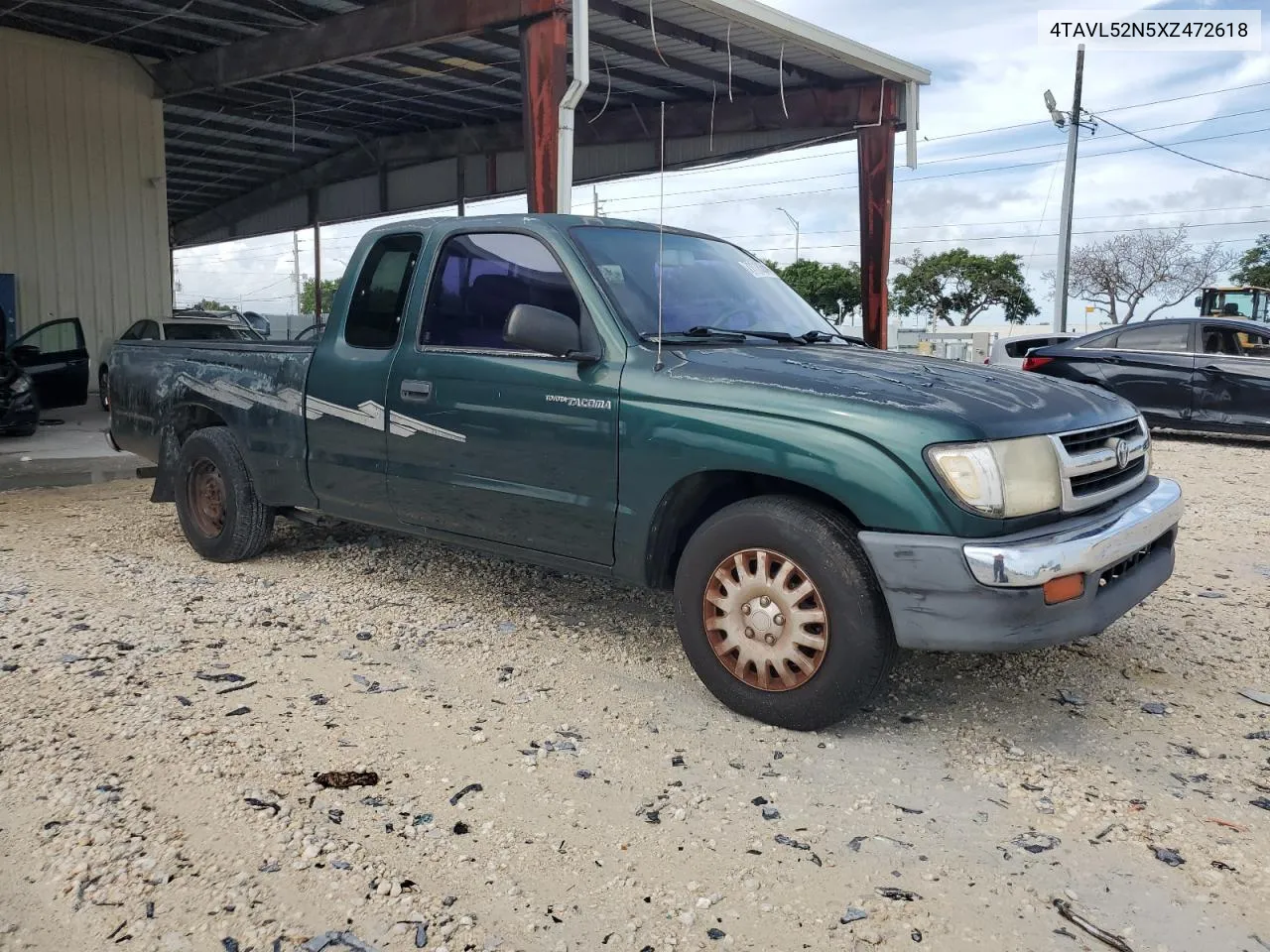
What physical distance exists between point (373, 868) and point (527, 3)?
36.1ft

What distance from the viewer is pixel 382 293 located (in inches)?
191

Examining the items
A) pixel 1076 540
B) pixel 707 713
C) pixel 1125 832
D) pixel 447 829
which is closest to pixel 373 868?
pixel 447 829

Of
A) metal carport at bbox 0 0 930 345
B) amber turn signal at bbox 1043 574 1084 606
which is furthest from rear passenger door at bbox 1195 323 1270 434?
amber turn signal at bbox 1043 574 1084 606

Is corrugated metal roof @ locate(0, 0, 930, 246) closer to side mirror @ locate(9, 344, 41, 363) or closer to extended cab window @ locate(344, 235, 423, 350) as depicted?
side mirror @ locate(9, 344, 41, 363)

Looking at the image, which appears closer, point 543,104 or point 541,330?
point 541,330

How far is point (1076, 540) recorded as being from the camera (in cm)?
326

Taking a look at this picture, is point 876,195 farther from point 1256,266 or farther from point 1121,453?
point 1256,266

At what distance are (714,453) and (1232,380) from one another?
1048cm

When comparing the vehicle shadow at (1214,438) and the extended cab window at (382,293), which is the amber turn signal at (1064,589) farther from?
the vehicle shadow at (1214,438)

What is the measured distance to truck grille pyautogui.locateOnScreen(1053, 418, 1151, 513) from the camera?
11.2 ft

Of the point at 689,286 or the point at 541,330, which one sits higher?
the point at 689,286

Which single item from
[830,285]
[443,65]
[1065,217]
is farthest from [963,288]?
[443,65]

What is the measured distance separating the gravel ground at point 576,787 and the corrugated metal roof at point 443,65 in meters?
10.4

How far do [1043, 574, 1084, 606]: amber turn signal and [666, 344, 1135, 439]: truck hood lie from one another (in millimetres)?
472
